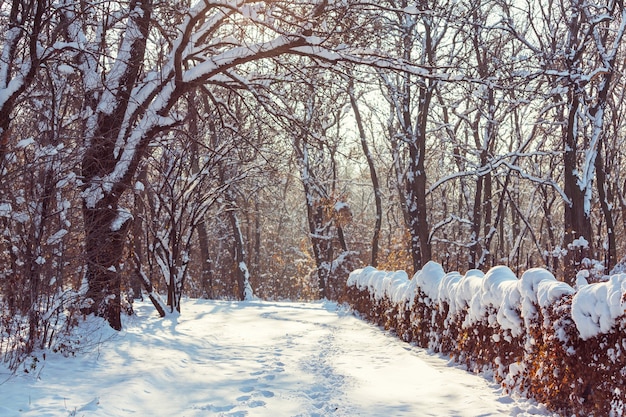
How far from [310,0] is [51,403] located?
5.46 metres

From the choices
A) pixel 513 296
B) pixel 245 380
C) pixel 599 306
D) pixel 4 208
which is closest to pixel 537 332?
pixel 513 296

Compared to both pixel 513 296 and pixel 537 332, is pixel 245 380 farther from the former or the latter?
pixel 537 332

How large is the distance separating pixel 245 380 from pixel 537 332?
310 centimetres

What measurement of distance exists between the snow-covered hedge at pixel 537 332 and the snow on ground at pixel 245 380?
0.29m

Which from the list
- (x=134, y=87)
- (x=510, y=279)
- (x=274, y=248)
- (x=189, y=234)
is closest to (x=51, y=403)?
(x=510, y=279)

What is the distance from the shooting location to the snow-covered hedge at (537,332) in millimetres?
4223

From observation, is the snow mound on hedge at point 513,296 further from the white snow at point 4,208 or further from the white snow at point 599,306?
the white snow at point 4,208

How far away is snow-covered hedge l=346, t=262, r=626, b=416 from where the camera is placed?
4.22m

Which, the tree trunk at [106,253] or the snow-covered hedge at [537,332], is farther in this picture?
the tree trunk at [106,253]

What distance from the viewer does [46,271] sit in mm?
6527

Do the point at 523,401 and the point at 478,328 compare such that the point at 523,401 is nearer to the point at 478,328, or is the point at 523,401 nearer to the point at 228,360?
the point at 478,328

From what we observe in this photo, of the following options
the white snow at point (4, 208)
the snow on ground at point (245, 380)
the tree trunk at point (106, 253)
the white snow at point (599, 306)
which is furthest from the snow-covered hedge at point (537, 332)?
the white snow at point (4, 208)

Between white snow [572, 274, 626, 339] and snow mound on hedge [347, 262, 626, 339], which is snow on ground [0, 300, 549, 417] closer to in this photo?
snow mound on hedge [347, 262, 626, 339]

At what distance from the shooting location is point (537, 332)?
5.26 meters
